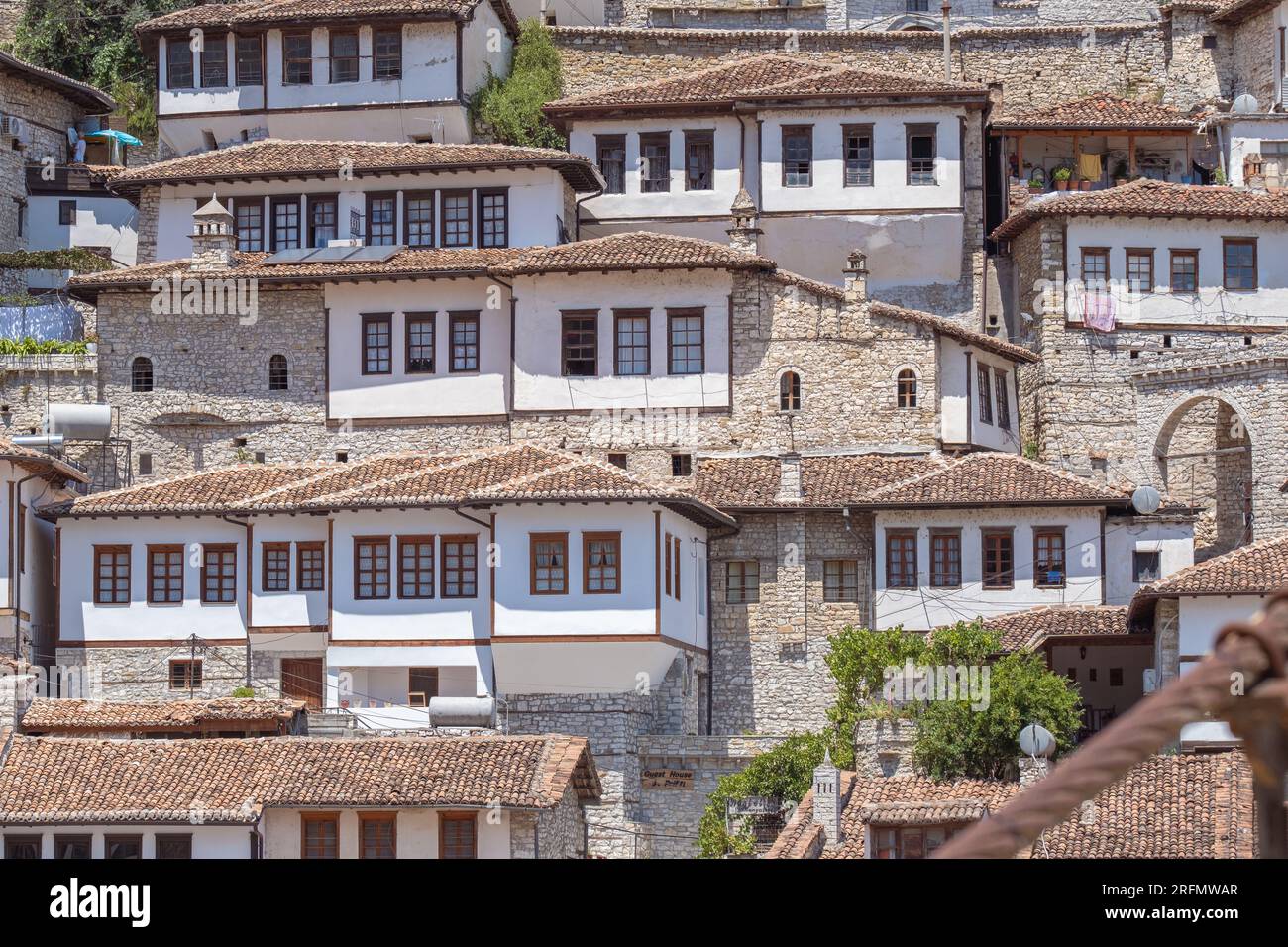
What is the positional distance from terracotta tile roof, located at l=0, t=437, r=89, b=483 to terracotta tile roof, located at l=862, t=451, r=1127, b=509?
14.9 meters

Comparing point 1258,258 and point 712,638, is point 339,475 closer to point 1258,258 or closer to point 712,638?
point 712,638

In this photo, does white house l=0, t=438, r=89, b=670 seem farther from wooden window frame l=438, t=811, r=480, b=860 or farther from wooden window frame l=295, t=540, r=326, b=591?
wooden window frame l=438, t=811, r=480, b=860

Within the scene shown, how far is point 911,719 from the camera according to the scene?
1431 inches

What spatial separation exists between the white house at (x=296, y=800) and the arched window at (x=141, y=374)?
13153 millimetres

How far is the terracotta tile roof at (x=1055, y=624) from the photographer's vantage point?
39.5 meters

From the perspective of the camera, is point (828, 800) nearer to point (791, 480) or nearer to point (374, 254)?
point (791, 480)

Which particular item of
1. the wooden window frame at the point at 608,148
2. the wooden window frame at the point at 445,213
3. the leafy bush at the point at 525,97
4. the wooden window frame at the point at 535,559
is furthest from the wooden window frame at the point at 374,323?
the leafy bush at the point at 525,97

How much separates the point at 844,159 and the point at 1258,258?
9.15 meters

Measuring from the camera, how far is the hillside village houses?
3675cm

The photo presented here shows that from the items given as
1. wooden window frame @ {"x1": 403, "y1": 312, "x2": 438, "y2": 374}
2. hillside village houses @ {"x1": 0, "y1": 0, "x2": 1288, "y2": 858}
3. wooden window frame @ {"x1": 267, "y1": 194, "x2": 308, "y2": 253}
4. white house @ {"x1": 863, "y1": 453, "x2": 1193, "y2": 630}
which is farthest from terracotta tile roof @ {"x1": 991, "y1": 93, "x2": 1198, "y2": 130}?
wooden window frame @ {"x1": 267, "y1": 194, "x2": 308, "y2": 253}

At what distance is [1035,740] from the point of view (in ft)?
110

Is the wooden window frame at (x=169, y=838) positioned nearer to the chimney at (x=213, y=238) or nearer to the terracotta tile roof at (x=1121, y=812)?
the terracotta tile roof at (x=1121, y=812)
